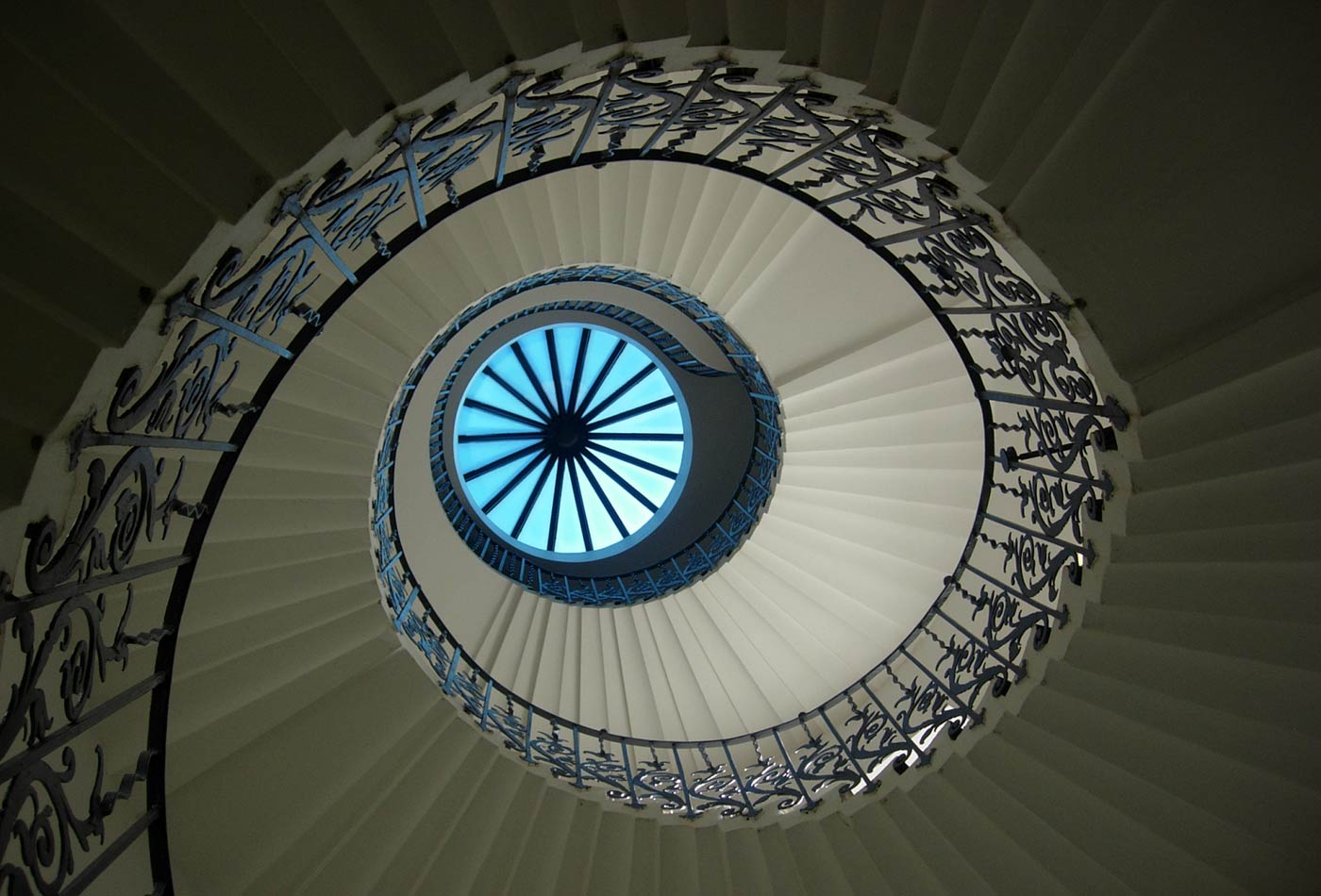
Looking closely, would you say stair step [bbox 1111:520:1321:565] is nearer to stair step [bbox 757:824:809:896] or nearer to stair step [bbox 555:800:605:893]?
stair step [bbox 757:824:809:896]

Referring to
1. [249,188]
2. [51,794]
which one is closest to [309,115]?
[249,188]

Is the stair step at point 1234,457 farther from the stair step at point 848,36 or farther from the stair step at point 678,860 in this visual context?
the stair step at point 678,860

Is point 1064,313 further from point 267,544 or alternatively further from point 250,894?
point 250,894

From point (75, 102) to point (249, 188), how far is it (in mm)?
528

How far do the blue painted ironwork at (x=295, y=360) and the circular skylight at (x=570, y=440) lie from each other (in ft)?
21.0

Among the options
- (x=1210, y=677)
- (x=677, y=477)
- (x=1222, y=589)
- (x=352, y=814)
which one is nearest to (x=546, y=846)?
(x=352, y=814)

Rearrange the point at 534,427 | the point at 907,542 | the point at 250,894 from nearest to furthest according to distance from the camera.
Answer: the point at 250,894
the point at 907,542
the point at 534,427

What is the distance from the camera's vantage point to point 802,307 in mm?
8016

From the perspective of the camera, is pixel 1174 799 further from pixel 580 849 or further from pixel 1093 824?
pixel 580 849

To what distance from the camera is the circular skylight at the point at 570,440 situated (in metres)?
12.2

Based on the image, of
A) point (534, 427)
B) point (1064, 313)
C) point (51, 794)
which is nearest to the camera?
point (51, 794)

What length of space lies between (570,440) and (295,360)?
9.23m

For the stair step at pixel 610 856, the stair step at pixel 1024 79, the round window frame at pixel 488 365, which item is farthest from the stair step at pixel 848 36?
the round window frame at pixel 488 365

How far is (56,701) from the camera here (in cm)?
343
